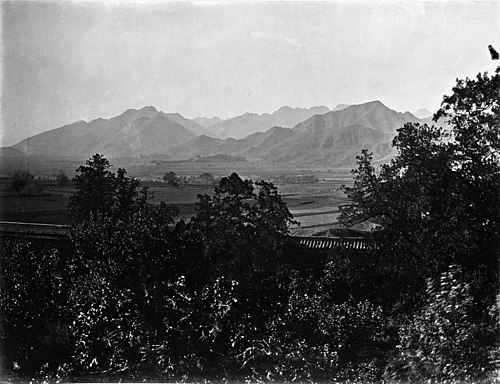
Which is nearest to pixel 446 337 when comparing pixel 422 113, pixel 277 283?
pixel 277 283

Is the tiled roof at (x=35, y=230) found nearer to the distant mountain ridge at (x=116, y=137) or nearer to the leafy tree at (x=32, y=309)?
the leafy tree at (x=32, y=309)

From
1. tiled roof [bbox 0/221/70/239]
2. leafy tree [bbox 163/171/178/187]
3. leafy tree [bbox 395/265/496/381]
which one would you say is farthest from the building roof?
leafy tree [bbox 163/171/178/187]

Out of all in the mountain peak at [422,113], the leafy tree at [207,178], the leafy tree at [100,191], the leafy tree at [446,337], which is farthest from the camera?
the leafy tree at [100,191]

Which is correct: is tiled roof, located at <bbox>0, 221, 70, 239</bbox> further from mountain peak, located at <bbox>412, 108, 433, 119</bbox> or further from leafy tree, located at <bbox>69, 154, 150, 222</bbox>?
mountain peak, located at <bbox>412, 108, 433, 119</bbox>

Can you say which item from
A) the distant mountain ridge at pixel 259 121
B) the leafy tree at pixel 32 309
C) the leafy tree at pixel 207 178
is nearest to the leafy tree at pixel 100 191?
the leafy tree at pixel 32 309

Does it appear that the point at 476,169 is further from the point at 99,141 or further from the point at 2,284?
the point at 2,284

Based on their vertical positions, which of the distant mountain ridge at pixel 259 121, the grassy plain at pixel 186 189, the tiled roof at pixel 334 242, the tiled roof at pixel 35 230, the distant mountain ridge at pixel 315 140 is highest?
the distant mountain ridge at pixel 259 121

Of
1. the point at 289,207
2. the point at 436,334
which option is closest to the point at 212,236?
the point at 289,207
